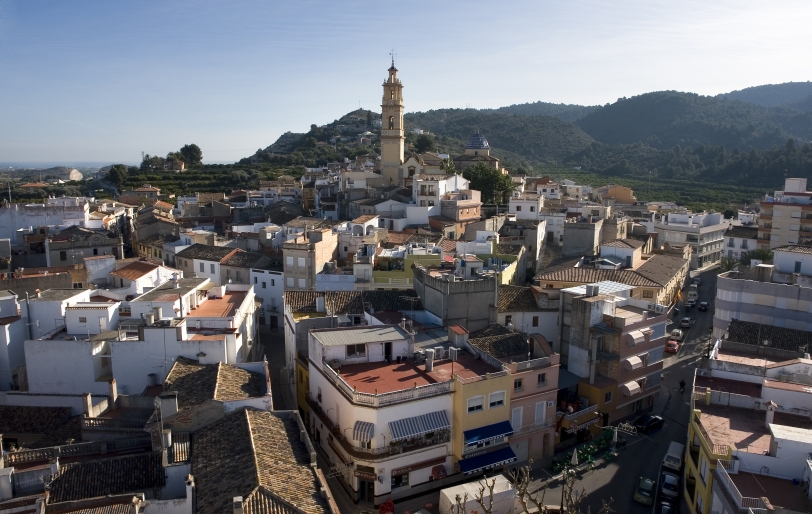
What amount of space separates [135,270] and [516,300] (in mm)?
22286

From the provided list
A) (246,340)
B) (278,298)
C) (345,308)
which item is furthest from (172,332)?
(278,298)

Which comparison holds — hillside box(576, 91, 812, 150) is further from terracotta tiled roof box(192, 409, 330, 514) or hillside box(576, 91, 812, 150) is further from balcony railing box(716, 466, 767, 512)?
terracotta tiled roof box(192, 409, 330, 514)

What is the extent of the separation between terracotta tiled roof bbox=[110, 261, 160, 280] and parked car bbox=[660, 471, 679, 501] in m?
28.6

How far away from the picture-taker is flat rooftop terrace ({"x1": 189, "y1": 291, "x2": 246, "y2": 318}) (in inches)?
1184

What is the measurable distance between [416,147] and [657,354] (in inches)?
2768

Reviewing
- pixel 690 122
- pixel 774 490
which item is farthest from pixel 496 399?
pixel 690 122

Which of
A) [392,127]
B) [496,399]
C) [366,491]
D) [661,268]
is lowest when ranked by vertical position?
[366,491]

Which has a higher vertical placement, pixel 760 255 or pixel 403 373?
pixel 760 255

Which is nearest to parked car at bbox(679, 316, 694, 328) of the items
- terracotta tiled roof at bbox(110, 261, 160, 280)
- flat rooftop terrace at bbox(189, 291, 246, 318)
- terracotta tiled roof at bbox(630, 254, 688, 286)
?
terracotta tiled roof at bbox(630, 254, 688, 286)

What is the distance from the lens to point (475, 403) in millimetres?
23328

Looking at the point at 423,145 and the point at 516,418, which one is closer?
the point at 516,418

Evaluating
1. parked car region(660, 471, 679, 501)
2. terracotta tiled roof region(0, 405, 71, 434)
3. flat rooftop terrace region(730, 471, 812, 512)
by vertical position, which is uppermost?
flat rooftop terrace region(730, 471, 812, 512)

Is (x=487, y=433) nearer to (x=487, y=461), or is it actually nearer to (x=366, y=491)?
(x=487, y=461)

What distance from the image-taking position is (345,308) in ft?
103
